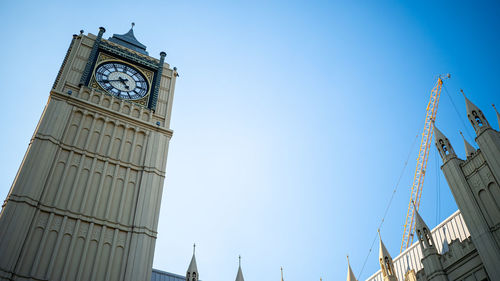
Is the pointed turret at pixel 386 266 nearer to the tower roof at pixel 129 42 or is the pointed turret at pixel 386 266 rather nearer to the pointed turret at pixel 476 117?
the pointed turret at pixel 476 117

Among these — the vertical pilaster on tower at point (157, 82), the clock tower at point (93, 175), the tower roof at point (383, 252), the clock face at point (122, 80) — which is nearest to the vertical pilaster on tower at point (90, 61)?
the clock tower at point (93, 175)

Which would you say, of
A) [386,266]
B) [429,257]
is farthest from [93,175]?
[429,257]

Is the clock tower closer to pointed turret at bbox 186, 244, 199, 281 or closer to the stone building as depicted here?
pointed turret at bbox 186, 244, 199, 281

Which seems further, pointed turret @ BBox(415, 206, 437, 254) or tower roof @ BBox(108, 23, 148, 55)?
tower roof @ BBox(108, 23, 148, 55)

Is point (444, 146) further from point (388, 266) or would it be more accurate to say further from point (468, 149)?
point (388, 266)

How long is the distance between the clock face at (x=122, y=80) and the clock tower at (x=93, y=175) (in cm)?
10

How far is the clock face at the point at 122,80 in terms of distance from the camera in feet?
148

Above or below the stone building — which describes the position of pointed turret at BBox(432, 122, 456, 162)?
above

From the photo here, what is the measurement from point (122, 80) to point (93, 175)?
12.9 metres

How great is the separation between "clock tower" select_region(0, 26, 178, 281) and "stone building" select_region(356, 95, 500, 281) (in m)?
20.2

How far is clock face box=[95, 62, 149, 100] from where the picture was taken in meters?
45.1

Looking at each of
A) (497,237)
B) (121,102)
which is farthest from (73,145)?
(497,237)

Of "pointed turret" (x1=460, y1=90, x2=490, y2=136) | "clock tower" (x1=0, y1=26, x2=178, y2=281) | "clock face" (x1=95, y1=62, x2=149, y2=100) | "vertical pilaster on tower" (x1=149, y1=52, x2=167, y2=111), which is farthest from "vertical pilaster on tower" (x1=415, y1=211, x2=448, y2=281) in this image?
"clock face" (x1=95, y1=62, x2=149, y2=100)

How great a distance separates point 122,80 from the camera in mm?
46344
